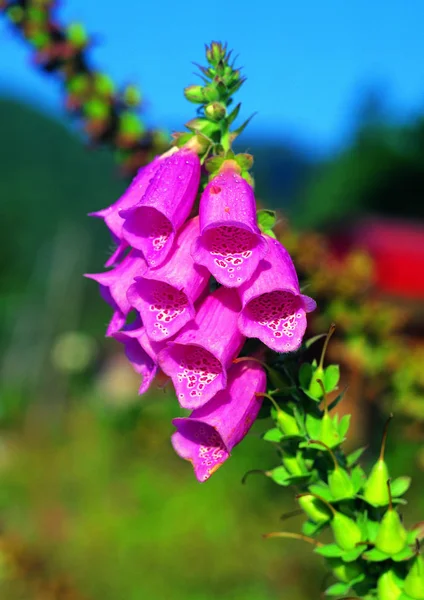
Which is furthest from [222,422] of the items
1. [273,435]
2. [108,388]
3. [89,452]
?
[108,388]

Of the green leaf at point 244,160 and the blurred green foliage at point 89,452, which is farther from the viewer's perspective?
the blurred green foliage at point 89,452

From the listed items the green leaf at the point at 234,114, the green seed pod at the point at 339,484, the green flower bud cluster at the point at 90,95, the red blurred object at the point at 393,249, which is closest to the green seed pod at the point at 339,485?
the green seed pod at the point at 339,484

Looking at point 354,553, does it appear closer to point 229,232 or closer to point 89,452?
point 229,232

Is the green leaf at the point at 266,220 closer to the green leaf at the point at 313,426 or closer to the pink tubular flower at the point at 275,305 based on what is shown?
the pink tubular flower at the point at 275,305

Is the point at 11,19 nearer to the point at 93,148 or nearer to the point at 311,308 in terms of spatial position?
the point at 93,148

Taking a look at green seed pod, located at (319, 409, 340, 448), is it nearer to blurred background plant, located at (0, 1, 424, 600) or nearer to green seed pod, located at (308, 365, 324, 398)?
green seed pod, located at (308, 365, 324, 398)

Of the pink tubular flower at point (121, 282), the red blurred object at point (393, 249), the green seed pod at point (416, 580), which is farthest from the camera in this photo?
the red blurred object at point (393, 249)

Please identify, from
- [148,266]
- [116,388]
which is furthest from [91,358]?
[148,266]

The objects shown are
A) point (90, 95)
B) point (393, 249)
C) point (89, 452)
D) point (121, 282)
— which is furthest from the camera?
point (393, 249)
